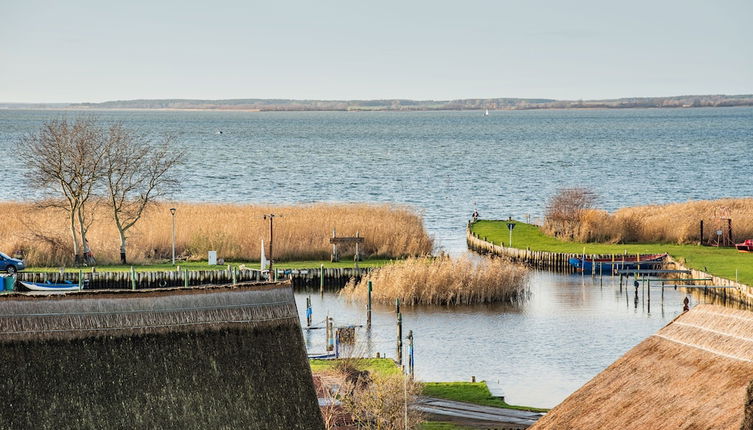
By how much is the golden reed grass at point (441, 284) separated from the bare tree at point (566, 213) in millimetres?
16014

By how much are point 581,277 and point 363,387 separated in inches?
1187

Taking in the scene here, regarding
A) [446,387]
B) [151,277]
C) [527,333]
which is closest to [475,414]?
[446,387]

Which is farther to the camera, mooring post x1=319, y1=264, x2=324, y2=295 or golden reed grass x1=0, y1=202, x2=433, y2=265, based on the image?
golden reed grass x1=0, y1=202, x2=433, y2=265

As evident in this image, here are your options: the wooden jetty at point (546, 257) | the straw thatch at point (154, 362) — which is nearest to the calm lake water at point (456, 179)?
the wooden jetty at point (546, 257)

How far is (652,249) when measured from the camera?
215ft

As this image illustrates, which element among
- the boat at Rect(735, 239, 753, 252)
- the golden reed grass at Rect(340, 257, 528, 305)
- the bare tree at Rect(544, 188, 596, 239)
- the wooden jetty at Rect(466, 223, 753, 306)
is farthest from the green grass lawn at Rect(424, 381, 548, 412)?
the bare tree at Rect(544, 188, 596, 239)

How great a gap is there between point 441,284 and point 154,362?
31089 mm

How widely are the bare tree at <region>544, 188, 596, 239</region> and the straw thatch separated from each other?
1897 inches

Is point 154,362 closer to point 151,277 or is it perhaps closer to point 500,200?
point 151,277

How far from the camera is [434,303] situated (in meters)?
53.2

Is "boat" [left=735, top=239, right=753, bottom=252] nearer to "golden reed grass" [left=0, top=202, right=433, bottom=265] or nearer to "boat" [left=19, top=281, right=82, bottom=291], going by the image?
"golden reed grass" [left=0, top=202, right=433, bottom=265]

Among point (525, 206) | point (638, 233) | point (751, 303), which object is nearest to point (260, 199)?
point (525, 206)

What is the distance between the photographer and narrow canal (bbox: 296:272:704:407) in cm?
4117

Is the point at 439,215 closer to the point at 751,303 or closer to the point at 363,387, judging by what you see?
the point at 751,303
